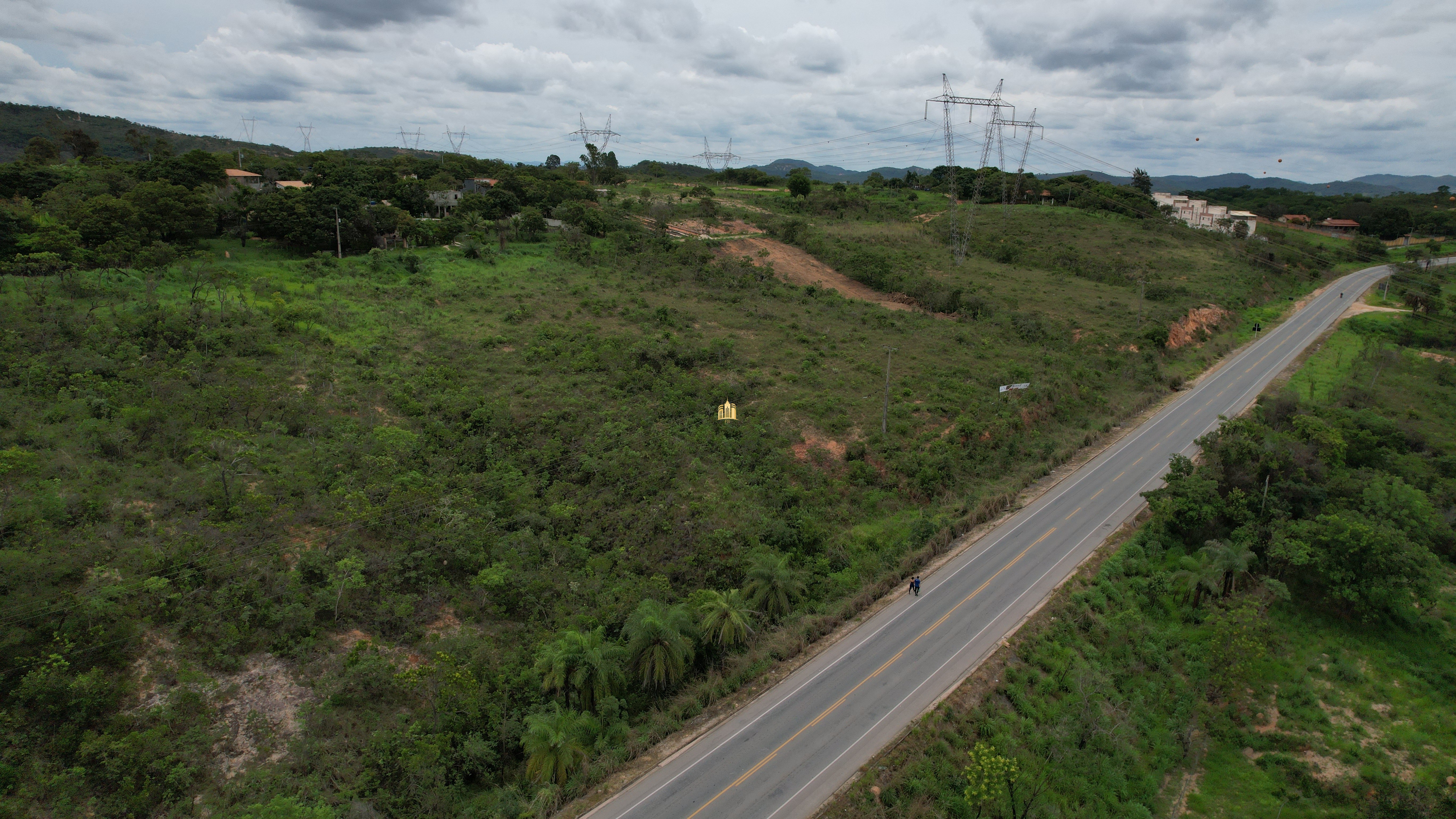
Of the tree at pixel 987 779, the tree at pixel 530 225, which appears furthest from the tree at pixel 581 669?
the tree at pixel 530 225

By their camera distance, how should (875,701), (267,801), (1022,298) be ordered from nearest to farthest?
1. (267,801)
2. (875,701)
3. (1022,298)

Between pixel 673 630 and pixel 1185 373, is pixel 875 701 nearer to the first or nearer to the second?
pixel 673 630

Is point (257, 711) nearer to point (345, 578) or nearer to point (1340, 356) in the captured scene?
point (345, 578)

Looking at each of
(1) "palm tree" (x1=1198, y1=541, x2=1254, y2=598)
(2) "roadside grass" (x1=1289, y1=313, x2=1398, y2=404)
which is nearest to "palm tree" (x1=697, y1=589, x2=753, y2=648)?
(1) "palm tree" (x1=1198, y1=541, x2=1254, y2=598)

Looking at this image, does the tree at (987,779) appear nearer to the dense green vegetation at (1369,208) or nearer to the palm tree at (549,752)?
the palm tree at (549,752)

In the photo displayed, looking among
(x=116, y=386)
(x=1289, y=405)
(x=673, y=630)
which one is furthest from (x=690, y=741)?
(x=1289, y=405)

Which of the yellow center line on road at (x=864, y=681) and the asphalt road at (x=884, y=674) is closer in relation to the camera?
the asphalt road at (x=884, y=674)
